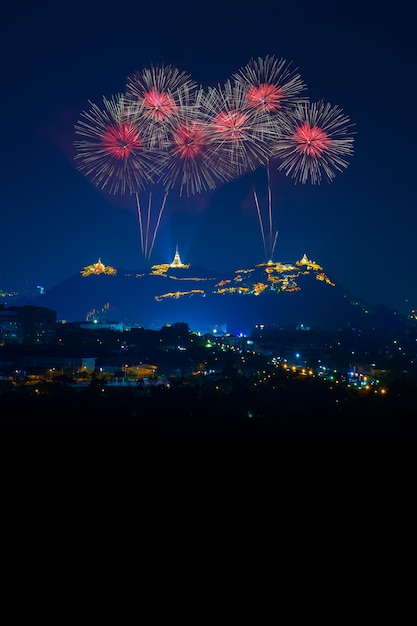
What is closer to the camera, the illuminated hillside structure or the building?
the building

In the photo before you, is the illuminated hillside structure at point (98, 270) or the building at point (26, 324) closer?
the building at point (26, 324)

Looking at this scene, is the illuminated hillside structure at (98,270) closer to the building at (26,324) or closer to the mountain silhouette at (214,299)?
the mountain silhouette at (214,299)

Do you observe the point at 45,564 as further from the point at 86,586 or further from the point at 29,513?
the point at 29,513

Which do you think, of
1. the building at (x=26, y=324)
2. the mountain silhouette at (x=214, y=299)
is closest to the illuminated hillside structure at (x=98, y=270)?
the mountain silhouette at (x=214, y=299)

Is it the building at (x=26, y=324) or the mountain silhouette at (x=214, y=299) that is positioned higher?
the mountain silhouette at (x=214, y=299)

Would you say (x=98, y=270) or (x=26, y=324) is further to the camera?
(x=98, y=270)

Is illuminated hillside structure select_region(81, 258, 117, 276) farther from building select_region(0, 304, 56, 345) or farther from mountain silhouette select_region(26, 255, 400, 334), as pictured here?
building select_region(0, 304, 56, 345)

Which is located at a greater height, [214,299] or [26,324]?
[214,299]

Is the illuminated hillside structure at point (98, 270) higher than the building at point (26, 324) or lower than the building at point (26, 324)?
higher

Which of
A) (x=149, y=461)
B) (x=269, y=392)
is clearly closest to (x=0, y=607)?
(x=149, y=461)

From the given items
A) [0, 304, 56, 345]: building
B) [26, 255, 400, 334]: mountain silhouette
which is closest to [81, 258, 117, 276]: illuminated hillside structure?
[26, 255, 400, 334]: mountain silhouette

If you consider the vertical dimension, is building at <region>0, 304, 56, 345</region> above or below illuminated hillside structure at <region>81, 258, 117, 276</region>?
below
